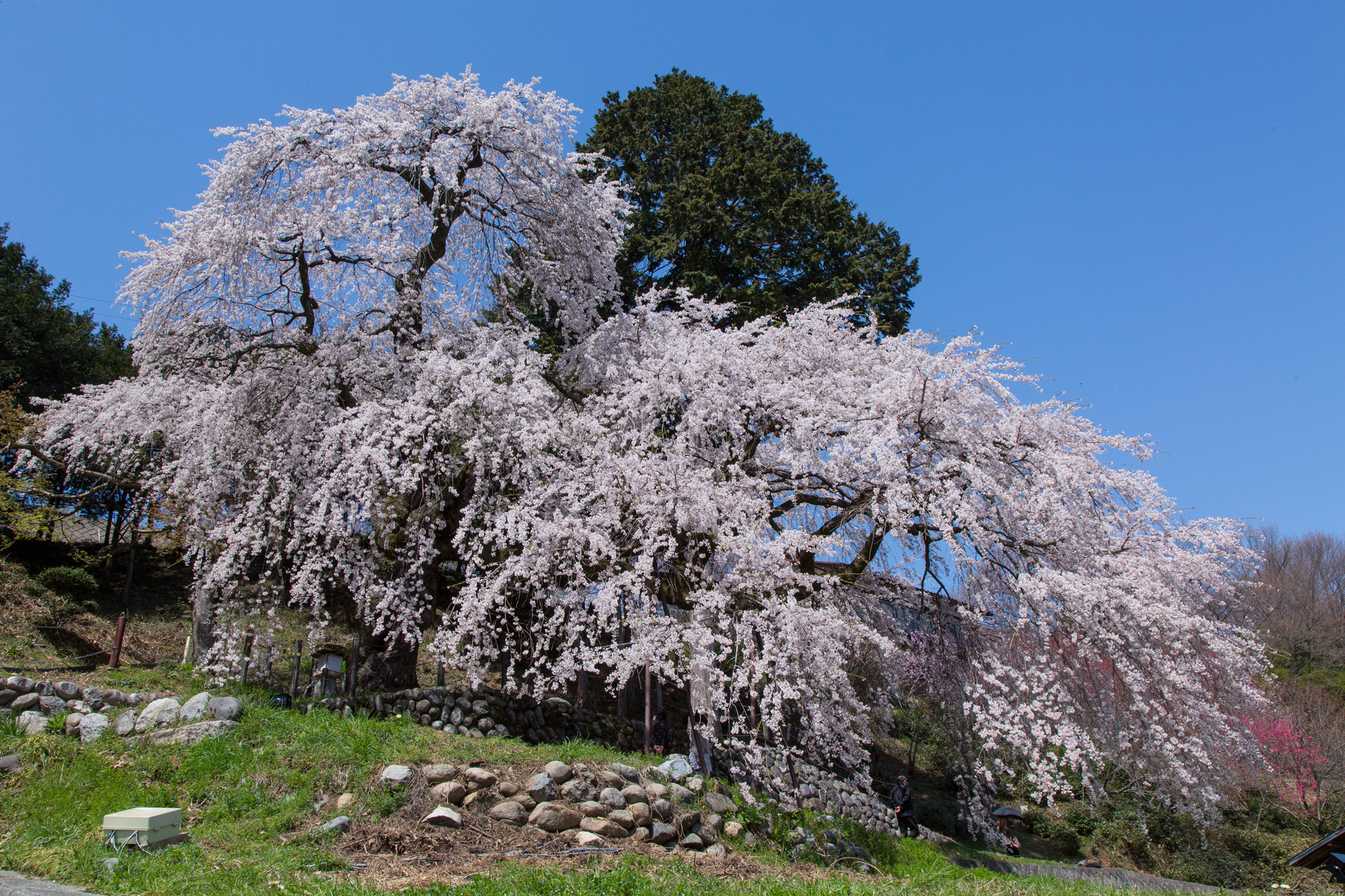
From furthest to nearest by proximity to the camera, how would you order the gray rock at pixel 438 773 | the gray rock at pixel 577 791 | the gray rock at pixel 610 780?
the gray rock at pixel 610 780 → the gray rock at pixel 577 791 → the gray rock at pixel 438 773

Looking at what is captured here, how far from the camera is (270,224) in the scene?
10781 mm

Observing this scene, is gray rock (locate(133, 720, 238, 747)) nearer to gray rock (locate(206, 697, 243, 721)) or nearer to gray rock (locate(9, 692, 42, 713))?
gray rock (locate(206, 697, 243, 721))

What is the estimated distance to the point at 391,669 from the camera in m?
10.6

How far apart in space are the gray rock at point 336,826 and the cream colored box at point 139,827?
3.53 ft

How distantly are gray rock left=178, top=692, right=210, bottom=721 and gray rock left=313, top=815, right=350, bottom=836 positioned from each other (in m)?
2.52

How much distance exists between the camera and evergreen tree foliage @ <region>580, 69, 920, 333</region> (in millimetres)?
17578

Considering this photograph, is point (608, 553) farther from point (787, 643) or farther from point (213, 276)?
point (213, 276)

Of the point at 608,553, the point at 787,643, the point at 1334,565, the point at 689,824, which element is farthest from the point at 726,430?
the point at 1334,565

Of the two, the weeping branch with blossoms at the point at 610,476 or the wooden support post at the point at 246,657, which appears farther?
the wooden support post at the point at 246,657

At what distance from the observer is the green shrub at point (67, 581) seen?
15250 millimetres

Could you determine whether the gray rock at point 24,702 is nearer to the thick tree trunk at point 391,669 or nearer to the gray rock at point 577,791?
the thick tree trunk at point 391,669

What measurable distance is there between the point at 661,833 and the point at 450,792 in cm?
201

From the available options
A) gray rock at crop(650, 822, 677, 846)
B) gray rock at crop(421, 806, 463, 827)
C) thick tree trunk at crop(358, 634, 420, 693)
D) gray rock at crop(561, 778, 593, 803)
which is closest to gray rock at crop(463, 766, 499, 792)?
gray rock at crop(421, 806, 463, 827)

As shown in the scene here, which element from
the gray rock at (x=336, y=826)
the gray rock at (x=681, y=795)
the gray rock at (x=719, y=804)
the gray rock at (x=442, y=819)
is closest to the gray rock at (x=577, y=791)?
the gray rock at (x=681, y=795)
